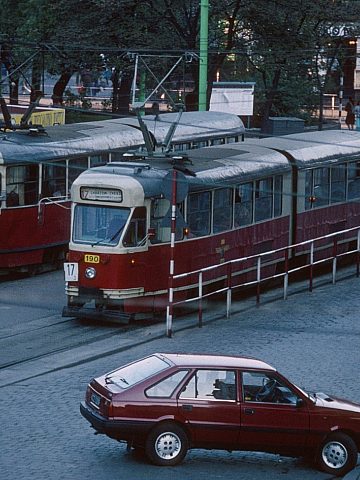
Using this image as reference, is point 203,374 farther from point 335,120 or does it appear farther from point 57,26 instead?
point 335,120

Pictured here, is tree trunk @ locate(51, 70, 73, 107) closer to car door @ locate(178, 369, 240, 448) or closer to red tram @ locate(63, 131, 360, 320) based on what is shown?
red tram @ locate(63, 131, 360, 320)

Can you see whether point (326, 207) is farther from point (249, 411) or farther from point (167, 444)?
point (167, 444)

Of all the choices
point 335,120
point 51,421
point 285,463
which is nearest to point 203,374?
point 285,463

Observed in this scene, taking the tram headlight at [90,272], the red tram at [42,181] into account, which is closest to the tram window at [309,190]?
the red tram at [42,181]

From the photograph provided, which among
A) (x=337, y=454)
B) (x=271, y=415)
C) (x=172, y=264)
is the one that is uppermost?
(x=172, y=264)

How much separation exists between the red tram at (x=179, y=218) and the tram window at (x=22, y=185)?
11.1ft

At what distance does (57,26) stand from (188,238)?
24.9 metres

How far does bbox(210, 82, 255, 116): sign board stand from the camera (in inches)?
1604

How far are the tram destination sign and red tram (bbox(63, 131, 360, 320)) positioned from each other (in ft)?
0.05

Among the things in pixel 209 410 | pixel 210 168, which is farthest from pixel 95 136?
pixel 209 410

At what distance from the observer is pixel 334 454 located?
14.9 metres

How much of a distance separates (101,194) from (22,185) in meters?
4.96

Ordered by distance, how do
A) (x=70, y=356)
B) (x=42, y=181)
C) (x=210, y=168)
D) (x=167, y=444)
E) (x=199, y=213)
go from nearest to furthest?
(x=167, y=444), (x=70, y=356), (x=199, y=213), (x=210, y=168), (x=42, y=181)

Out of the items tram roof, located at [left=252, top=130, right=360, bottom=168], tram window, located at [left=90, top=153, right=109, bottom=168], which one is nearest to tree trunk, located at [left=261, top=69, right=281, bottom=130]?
tram roof, located at [left=252, top=130, right=360, bottom=168]
